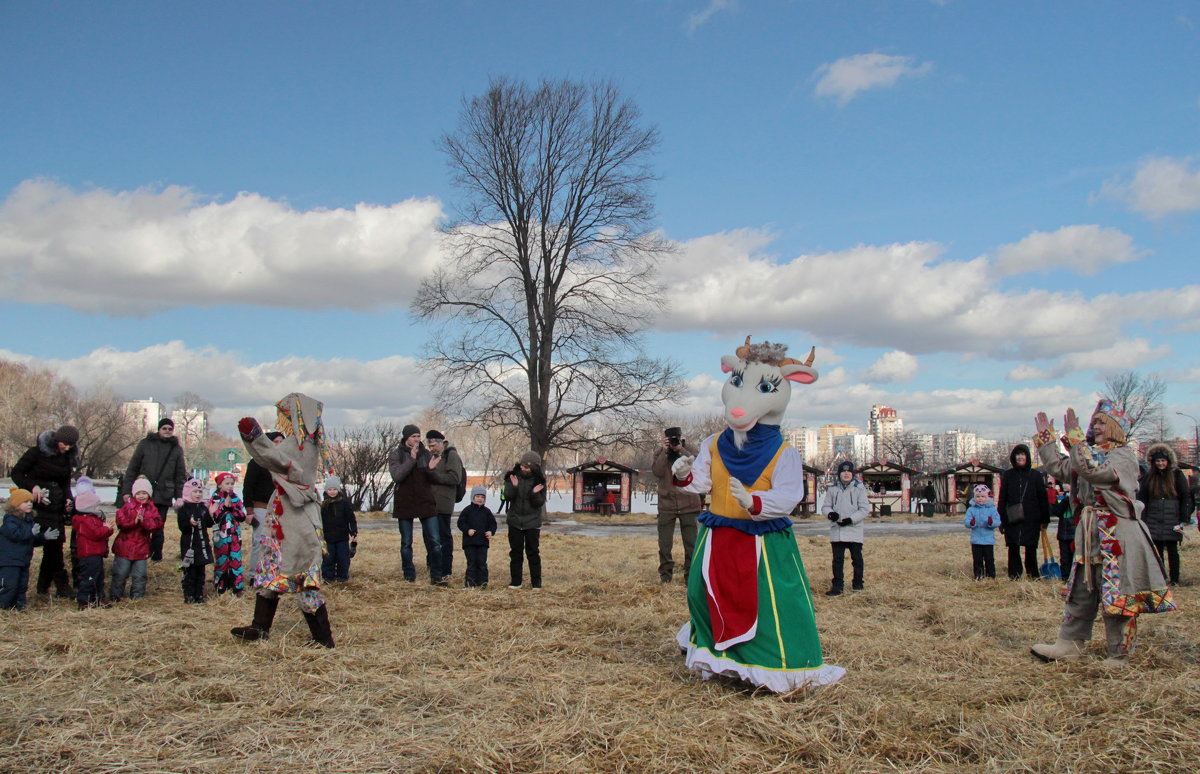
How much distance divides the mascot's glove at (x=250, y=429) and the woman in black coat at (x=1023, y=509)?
8.43 metres

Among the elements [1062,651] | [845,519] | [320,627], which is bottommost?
[1062,651]

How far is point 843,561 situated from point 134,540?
23.6 feet

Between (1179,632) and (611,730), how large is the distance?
5.47m

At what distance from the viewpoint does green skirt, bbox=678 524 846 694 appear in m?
4.95

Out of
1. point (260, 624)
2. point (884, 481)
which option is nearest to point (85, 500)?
point (260, 624)

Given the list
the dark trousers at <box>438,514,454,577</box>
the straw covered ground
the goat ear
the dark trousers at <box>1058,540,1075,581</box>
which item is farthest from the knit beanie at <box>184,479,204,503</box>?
the dark trousers at <box>1058,540,1075,581</box>

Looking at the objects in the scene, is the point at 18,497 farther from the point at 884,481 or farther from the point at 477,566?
the point at 884,481

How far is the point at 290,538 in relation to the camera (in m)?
6.09

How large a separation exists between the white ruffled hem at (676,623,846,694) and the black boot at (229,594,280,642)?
123 inches

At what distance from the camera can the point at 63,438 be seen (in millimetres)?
7984

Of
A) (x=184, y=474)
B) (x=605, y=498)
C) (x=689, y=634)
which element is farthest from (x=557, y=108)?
(x=689, y=634)

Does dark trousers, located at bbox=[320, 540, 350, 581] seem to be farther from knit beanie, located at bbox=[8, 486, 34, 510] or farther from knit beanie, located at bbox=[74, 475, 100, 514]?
knit beanie, located at bbox=[8, 486, 34, 510]

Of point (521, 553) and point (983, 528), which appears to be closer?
point (521, 553)

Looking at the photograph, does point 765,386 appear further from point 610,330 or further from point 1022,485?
point 610,330
